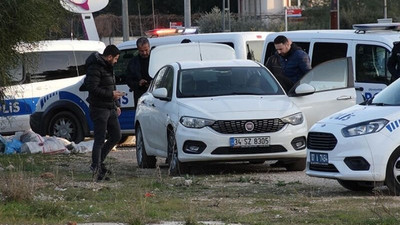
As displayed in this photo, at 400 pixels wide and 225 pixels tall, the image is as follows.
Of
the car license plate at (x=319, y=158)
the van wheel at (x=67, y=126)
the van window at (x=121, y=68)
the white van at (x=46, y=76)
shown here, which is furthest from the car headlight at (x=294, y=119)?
the white van at (x=46, y=76)

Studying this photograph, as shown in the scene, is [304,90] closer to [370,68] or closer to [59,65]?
[370,68]

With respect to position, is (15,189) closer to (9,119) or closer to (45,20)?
(45,20)

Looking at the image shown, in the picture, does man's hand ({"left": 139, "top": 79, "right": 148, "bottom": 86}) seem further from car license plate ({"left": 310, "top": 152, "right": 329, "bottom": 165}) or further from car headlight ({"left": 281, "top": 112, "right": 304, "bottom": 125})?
car license plate ({"left": 310, "top": 152, "right": 329, "bottom": 165})

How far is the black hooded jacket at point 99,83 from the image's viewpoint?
14023 mm

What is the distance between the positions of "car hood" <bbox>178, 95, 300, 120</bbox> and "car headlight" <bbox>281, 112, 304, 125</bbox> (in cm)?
5

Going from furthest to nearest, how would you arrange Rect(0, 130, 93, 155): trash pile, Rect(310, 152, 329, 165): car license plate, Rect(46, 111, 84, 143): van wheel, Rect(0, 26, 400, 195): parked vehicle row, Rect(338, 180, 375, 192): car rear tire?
1. Rect(46, 111, 84, 143): van wheel
2. Rect(0, 130, 93, 155): trash pile
3. Rect(338, 180, 375, 192): car rear tire
4. Rect(310, 152, 329, 165): car license plate
5. Rect(0, 26, 400, 195): parked vehicle row

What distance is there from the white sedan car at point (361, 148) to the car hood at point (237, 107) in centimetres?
193

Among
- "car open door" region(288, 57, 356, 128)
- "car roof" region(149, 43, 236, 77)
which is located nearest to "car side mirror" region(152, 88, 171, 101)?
"car open door" region(288, 57, 356, 128)

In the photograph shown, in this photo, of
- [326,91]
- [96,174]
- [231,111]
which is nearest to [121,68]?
[326,91]

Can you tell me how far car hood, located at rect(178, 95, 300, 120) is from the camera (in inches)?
565

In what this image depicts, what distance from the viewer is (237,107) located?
47.7ft

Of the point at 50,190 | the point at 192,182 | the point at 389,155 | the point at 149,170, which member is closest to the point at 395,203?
the point at 389,155

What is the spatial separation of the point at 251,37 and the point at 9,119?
16.7 feet

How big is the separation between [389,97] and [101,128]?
373 centimetres
